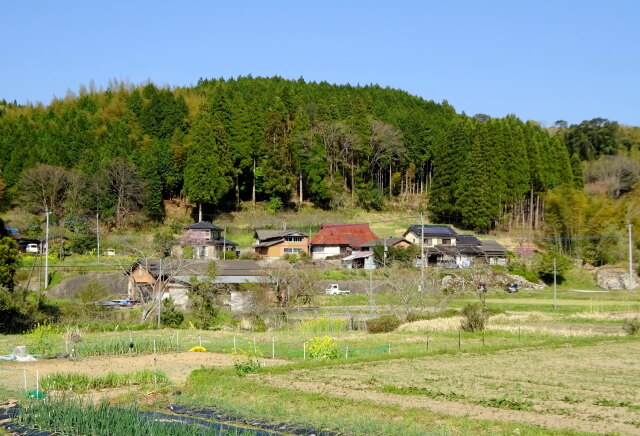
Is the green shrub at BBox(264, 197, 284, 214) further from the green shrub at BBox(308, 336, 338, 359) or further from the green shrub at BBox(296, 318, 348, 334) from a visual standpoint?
the green shrub at BBox(308, 336, 338, 359)

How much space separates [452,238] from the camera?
144 ft

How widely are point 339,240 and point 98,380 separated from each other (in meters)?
30.0

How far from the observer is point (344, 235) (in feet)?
144

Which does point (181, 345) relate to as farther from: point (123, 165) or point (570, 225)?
point (570, 225)

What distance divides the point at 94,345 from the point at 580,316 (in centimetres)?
1742

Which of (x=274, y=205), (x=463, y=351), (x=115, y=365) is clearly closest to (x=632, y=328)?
(x=463, y=351)

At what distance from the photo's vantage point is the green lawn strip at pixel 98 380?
517 inches

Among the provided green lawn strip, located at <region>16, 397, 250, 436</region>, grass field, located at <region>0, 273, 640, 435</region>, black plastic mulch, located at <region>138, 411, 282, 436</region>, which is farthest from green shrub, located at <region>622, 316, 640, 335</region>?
green lawn strip, located at <region>16, 397, 250, 436</region>

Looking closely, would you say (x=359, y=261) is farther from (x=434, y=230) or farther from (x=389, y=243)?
(x=434, y=230)

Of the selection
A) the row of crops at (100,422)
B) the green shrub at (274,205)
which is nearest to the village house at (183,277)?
the green shrub at (274,205)

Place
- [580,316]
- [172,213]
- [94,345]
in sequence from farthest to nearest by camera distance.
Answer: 1. [172,213]
2. [580,316]
3. [94,345]

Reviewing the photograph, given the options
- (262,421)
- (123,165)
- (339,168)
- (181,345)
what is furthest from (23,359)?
(339,168)

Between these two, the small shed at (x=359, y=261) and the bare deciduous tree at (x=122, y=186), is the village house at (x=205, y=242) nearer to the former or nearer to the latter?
the bare deciduous tree at (x=122, y=186)

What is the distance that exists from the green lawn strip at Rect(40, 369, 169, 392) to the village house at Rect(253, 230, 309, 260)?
2743 cm
